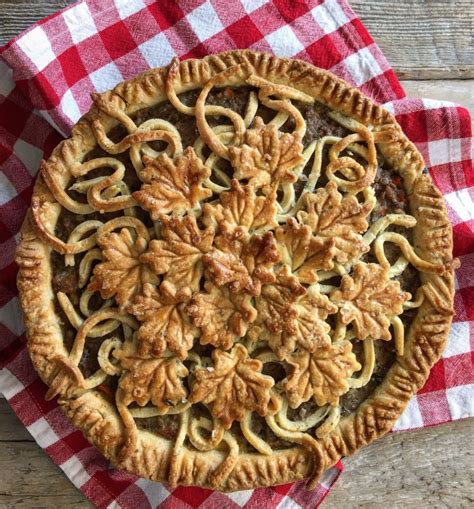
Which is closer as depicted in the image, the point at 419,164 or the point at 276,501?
the point at 419,164

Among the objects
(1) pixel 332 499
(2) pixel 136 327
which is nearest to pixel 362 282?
(2) pixel 136 327

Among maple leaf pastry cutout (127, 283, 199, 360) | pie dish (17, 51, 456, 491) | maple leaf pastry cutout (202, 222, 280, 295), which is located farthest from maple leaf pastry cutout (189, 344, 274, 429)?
maple leaf pastry cutout (202, 222, 280, 295)

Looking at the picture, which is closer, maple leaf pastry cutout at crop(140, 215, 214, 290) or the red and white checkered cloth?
maple leaf pastry cutout at crop(140, 215, 214, 290)

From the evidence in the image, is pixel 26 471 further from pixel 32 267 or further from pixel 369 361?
pixel 369 361

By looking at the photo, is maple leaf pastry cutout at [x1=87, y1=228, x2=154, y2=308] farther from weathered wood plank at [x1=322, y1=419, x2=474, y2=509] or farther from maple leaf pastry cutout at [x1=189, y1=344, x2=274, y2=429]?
weathered wood plank at [x1=322, y1=419, x2=474, y2=509]

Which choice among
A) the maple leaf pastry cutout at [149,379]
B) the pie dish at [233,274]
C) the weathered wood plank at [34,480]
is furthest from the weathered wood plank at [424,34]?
the weathered wood plank at [34,480]

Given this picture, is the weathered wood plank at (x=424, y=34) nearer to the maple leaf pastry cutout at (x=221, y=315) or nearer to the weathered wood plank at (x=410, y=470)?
the maple leaf pastry cutout at (x=221, y=315)

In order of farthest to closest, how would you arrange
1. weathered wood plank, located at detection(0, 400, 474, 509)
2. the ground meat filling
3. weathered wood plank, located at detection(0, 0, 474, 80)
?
weathered wood plank, located at detection(0, 0, 474, 80)
weathered wood plank, located at detection(0, 400, 474, 509)
the ground meat filling

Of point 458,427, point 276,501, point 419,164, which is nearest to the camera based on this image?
point 419,164
